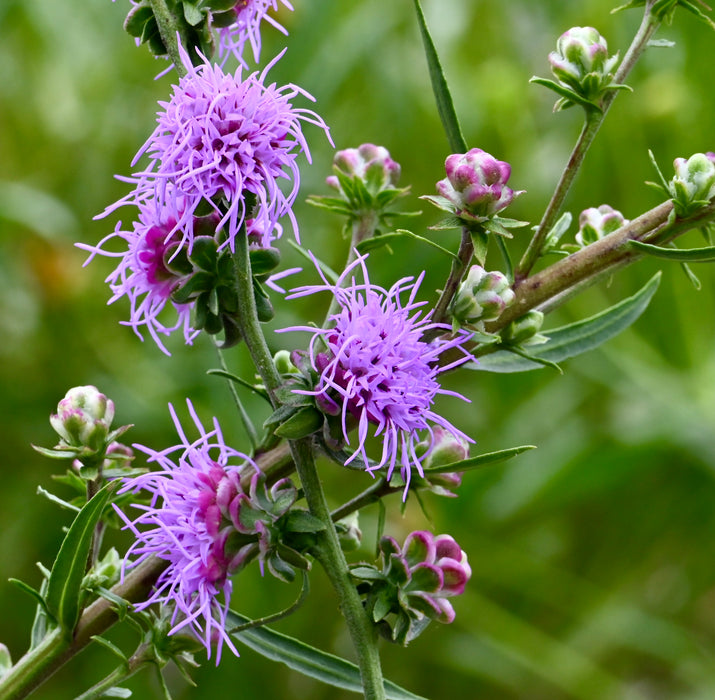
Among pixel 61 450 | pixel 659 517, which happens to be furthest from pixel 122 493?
pixel 659 517

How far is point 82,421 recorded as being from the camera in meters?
0.73

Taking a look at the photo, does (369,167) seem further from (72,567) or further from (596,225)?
(72,567)

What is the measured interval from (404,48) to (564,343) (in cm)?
216

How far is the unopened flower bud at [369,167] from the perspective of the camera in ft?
2.70

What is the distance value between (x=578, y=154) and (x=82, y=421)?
0.44 m

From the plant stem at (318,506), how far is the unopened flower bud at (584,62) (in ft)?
0.99

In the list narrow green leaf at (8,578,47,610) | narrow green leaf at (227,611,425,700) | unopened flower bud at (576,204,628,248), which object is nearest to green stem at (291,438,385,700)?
narrow green leaf at (227,611,425,700)

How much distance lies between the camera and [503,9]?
119 inches

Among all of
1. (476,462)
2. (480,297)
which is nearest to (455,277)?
(480,297)

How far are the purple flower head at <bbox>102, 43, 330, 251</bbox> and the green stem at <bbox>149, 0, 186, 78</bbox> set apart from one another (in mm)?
23

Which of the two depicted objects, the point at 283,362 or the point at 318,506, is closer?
the point at 318,506

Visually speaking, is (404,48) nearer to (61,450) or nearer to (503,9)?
(503,9)

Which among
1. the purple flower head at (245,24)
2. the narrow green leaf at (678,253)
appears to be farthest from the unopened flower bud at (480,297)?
the purple flower head at (245,24)

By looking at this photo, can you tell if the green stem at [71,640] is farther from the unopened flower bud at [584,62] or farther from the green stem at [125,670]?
the unopened flower bud at [584,62]
